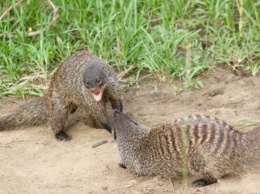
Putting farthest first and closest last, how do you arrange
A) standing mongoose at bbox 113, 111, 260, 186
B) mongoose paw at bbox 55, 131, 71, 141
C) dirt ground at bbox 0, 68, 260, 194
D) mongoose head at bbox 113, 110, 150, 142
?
1. mongoose paw at bbox 55, 131, 71, 141
2. mongoose head at bbox 113, 110, 150, 142
3. dirt ground at bbox 0, 68, 260, 194
4. standing mongoose at bbox 113, 111, 260, 186

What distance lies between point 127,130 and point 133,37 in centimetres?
152

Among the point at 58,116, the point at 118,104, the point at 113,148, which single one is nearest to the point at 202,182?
the point at 113,148

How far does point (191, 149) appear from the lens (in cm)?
411

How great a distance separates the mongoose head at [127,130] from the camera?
440 cm

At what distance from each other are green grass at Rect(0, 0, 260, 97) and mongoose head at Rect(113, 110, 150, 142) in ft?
3.59

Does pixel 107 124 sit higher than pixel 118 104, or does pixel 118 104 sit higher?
pixel 118 104

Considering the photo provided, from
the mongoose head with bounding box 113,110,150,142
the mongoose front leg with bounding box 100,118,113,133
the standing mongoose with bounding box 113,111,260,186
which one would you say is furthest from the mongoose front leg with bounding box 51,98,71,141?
the standing mongoose with bounding box 113,111,260,186

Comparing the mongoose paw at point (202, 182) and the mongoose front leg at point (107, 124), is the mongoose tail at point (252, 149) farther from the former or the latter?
the mongoose front leg at point (107, 124)

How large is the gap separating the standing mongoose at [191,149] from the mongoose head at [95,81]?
0.63 m

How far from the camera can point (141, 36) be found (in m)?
5.84

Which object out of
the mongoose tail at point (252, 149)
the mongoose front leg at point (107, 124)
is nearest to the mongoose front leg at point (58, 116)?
the mongoose front leg at point (107, 124)

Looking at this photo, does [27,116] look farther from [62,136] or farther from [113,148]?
[113,148]

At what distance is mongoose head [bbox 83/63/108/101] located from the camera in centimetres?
495

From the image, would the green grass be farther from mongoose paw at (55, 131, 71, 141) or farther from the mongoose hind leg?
the mongoose hind leg
